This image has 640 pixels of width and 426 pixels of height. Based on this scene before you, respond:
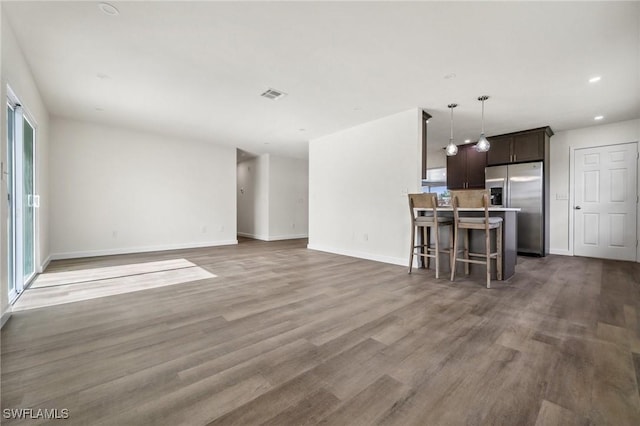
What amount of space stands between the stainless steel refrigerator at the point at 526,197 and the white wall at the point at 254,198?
575 centimetres

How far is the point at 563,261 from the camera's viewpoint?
4.70 metres

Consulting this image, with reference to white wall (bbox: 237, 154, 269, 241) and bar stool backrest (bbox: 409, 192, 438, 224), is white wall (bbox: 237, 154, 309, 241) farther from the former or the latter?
bar stool backrest (bbox: 409, 192, 438, 224)

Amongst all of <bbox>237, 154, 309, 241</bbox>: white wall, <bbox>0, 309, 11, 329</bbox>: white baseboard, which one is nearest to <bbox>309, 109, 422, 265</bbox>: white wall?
<bbox>237, 154, 309, 241</bbox>: white wall

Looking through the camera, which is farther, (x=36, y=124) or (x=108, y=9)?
(x=36, y=124)

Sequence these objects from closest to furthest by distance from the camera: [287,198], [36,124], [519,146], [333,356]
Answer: [333,356]
[36,124]
[519,146]
[287,198]

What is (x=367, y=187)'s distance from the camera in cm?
501

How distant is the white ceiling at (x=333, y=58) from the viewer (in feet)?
7.06

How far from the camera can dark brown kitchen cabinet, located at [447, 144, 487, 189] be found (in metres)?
6.05

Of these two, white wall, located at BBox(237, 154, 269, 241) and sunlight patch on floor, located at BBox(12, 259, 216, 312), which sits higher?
white wall, located at BBox(237, 154, 269, 241)

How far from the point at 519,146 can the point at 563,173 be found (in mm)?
1000

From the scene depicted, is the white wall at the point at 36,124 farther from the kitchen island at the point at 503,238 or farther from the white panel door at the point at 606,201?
the white panel door at the point at 606,201

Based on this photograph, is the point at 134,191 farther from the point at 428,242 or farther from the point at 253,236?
the point at 428,242

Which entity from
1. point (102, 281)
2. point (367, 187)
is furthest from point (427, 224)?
point (102, 281)

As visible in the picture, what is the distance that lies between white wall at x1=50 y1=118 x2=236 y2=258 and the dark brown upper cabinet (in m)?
6.21
